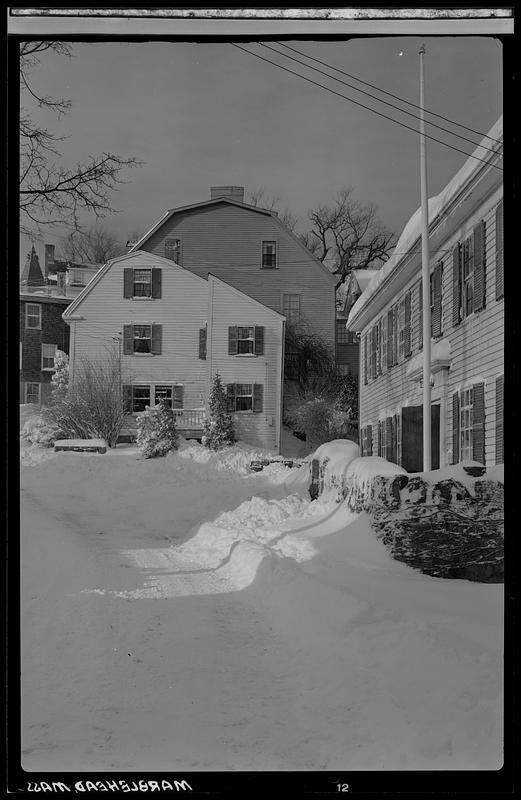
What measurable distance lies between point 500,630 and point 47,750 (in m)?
2.18

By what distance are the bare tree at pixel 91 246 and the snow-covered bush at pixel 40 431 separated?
0.95 metres

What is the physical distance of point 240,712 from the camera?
4051 millimetres

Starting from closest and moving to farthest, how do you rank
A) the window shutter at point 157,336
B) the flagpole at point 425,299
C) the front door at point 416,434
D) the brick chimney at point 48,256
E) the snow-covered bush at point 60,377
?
1. the brick chimney at point 48,256
2. the snow-covered bush at point 60,377
3. the flagpole at point 425,299
4. the window shutter at point 157,336
5. the front door at point 416,434

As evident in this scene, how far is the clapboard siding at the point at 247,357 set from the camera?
16.8 feet

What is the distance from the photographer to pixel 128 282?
199 inches

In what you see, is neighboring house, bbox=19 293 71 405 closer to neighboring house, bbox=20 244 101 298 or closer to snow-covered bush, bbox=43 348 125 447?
neighboring house, bbox=20 244 101 298

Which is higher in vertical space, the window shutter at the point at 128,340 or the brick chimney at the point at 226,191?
the brick chimney at the point at 226,191

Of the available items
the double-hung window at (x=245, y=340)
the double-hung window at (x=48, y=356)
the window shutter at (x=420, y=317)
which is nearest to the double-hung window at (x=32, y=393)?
the double-hung window at (x=48, y=356)

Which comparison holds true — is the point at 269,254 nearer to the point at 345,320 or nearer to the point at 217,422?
the point at 345,320

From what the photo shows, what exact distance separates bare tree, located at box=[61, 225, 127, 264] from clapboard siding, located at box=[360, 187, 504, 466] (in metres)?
1.73

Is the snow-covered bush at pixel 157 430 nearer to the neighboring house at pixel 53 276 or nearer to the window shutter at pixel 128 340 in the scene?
the window shutter at pixel 128 340
